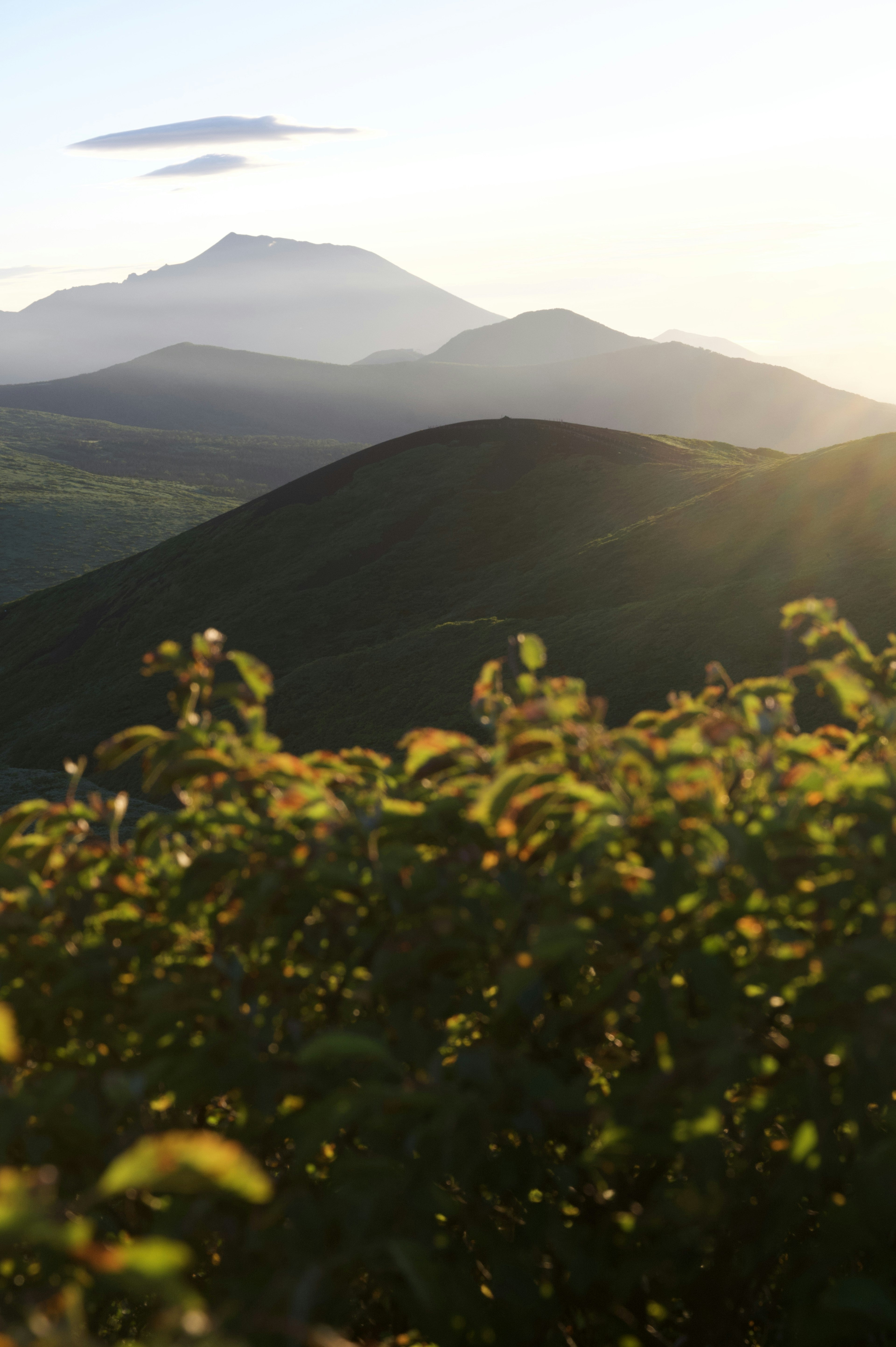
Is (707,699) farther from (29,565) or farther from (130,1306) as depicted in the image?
(29,565)

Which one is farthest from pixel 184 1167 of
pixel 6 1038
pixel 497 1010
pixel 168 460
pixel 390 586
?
pixel 168 460

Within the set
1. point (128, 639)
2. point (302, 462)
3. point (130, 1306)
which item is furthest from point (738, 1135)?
point (302, 462)

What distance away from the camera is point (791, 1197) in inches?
122

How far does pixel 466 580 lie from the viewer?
1812 inches

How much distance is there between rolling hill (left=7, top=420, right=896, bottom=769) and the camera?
27672 mm

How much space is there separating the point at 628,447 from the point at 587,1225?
5872cm

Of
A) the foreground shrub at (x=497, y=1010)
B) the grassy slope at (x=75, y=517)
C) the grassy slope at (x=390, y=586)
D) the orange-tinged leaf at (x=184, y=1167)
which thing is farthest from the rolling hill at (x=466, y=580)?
the grassy slope at (x=75, y=517)

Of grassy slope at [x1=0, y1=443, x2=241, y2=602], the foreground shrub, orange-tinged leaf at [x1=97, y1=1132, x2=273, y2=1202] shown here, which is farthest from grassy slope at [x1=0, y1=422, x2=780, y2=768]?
grassy slope at [x1=0, y1=443, x2=241, y2=602]

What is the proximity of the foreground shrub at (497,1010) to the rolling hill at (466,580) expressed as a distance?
13159 millimetres

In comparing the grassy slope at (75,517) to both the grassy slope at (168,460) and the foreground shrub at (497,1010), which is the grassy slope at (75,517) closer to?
the grassy slope at (168,460)

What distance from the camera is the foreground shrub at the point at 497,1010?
120 inches

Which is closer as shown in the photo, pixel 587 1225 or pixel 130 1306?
pixel 587 1225

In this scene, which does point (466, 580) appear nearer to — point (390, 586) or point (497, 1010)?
point (390, 586)

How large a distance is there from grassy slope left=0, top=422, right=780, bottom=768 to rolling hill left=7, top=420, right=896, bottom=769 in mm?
142
